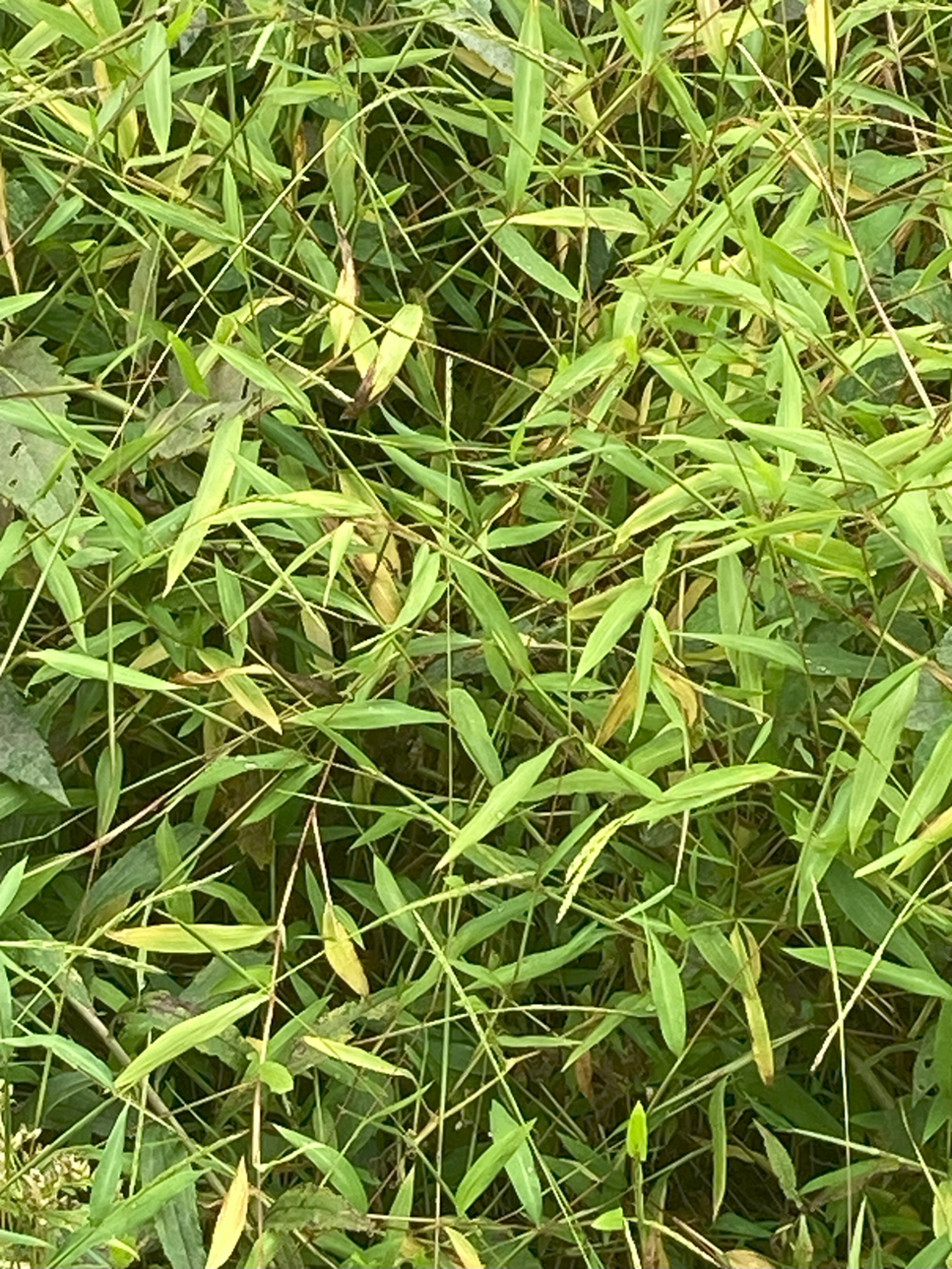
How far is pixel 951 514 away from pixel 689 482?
12 centimetres

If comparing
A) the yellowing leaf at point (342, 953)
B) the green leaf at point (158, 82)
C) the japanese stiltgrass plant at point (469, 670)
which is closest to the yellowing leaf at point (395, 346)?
the japanese stiltgrass plant at point (469, 670)

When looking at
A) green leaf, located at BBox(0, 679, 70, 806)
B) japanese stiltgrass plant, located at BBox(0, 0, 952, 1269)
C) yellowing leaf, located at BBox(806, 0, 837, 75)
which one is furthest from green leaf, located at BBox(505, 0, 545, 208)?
green leaf, located at BBox(0, 679, 70, 806)

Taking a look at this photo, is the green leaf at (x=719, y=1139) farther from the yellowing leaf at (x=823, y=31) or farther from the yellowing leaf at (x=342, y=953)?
the yellowing leaf at (x=823, y=31)

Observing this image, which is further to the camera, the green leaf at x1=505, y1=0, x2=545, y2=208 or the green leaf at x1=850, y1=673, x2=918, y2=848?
the green leaf at x1=505, y1=0, x2=545, y2=208

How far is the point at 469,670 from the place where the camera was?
0.77 metres

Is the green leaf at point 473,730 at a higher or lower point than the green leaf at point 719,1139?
higher

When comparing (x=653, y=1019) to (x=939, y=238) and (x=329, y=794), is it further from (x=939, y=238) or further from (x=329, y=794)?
(x=939, y=238)

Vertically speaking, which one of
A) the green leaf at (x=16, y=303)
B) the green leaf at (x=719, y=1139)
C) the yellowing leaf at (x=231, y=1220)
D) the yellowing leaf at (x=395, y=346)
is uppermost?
the green leaf at (x=16, y=303)

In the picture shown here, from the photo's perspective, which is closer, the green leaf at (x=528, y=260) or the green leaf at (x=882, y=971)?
the green leaf at (x=882, y=971)

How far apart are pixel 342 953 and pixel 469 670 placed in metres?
0.15

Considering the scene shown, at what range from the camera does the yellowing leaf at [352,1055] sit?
0.68 m

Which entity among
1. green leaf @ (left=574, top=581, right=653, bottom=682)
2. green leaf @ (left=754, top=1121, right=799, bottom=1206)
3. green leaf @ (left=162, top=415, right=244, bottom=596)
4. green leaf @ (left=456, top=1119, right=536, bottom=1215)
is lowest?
green leaf @ (left=754, top=1121, right=799, bottom=1206)

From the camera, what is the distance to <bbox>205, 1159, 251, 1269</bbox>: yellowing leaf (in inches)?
25.0

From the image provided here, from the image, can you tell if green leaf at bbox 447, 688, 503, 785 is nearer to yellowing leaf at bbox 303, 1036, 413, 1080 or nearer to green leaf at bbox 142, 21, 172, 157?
yellowing leaf at bbox 303, 1036, 413, 1080
